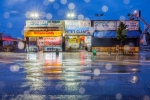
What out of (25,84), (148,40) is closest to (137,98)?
(25,84)

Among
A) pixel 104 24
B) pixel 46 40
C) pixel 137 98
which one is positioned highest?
pixel 104 24

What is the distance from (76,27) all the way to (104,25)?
514 cm

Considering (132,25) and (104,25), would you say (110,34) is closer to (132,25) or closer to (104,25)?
(104,25)

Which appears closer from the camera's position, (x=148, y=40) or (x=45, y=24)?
(x=45, y=24)

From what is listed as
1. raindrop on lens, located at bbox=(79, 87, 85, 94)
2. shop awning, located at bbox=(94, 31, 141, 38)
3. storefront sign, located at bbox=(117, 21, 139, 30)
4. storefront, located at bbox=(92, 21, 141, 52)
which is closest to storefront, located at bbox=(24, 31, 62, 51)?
storefront, located at bbox=(92, 21, 141, 52)

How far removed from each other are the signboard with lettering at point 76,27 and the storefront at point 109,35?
1588mm

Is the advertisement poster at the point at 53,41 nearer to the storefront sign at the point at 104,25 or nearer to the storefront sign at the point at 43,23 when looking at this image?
the storefront sign at the point at 43,23

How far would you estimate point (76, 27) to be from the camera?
4297 centimetres

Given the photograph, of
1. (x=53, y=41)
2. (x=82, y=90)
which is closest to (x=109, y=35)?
(x=53, y=41)

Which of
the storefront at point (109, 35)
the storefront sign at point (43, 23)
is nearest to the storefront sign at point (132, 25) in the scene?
the storefront at point (109, 35)

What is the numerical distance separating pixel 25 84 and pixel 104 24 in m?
34.9

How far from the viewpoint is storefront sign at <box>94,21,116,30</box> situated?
142ft

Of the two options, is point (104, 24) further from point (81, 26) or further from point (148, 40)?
point (148, 40)

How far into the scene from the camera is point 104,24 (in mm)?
43188
